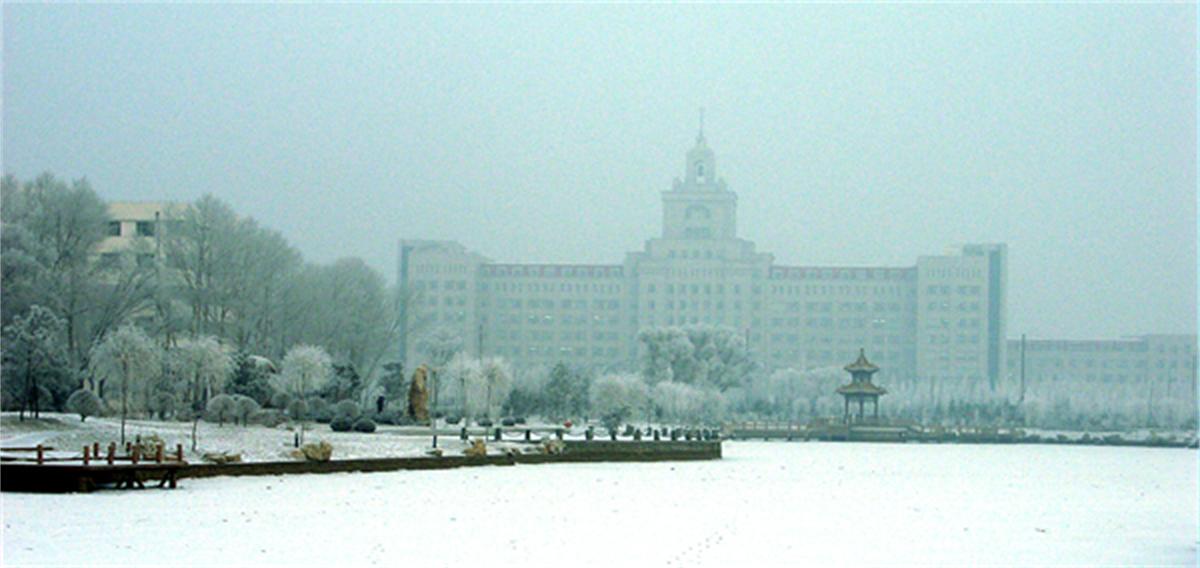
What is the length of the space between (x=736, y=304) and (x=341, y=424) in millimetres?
111303

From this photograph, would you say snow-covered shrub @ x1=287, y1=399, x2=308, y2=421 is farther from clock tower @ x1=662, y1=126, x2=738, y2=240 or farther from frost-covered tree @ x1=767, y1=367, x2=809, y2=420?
clock tower @ x1=662, y1=126, x2=738, y2=240

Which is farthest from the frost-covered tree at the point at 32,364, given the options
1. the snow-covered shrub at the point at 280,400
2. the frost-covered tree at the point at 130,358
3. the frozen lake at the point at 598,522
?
the frozen lake at the point at 598,522

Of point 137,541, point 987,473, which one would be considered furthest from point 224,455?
point 987,473

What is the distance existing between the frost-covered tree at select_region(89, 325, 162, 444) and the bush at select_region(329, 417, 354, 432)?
17.3 feet

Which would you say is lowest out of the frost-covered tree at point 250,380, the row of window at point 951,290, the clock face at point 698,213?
the frost-covered tree at point 250,380

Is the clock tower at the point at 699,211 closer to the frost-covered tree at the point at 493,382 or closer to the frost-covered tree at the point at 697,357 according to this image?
the frost-covered tree at the point at 697,357

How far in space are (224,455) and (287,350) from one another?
119 ft

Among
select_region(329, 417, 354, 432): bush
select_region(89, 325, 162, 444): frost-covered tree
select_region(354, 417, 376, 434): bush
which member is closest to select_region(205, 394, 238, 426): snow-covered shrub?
select_region(89, 325, 162, 444): frost-covered tree

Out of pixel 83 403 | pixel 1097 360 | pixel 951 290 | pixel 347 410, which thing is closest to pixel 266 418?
pixel 347 410

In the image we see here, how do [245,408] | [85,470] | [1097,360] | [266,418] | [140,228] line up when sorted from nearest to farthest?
[85,470], [245,408], [266,418], [140,228], [1097,360]

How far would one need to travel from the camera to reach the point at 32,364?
152ft

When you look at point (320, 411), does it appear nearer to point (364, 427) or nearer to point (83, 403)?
point (364, 427)

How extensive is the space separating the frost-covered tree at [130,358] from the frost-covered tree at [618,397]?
36.9 m

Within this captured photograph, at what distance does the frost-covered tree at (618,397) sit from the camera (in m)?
91.4
